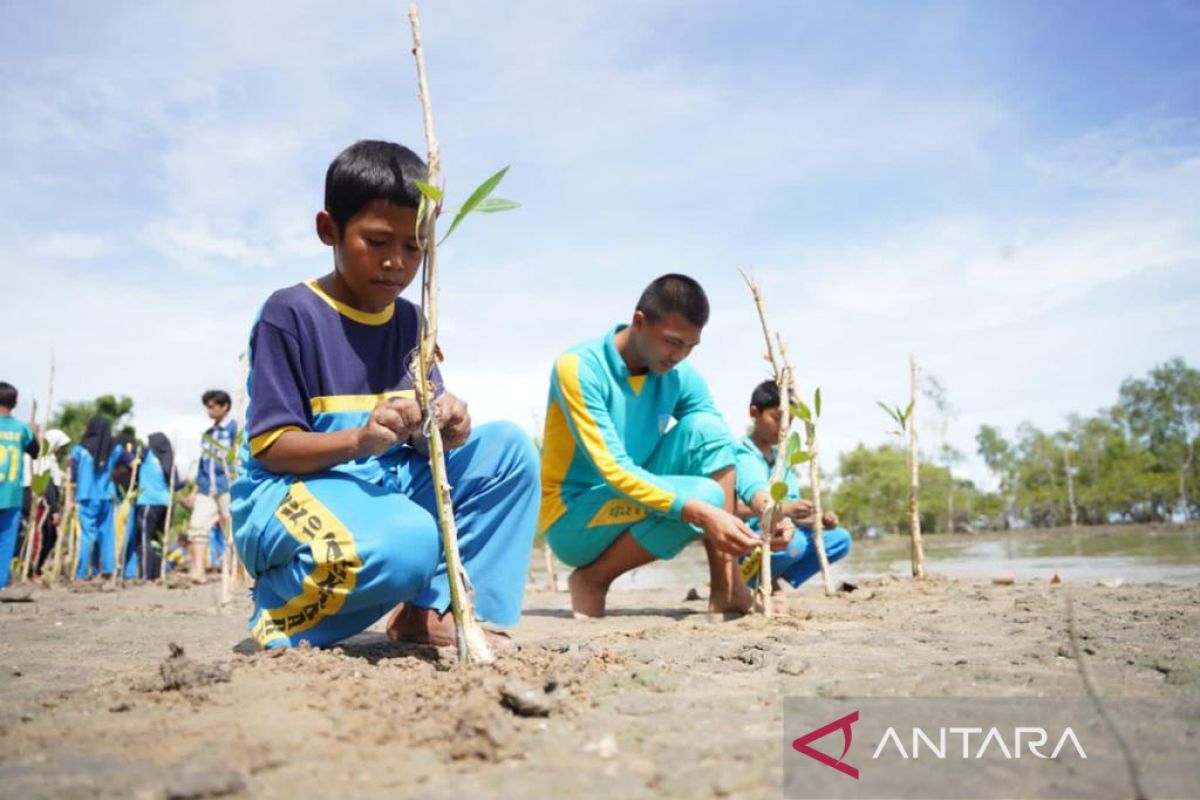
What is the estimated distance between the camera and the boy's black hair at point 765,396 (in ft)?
16.3

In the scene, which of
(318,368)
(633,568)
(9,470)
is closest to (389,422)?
(318,368)

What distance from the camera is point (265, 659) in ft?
6.22

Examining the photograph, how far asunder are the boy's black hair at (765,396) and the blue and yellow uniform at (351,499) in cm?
Answer: 275

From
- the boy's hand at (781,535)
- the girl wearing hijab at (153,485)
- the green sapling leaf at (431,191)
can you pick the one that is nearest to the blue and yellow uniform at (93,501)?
the girl wearing hijab at (153,485)

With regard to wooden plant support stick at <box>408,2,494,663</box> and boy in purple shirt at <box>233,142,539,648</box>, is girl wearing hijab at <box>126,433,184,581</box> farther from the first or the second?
wooden plant support stick at <box>408,2,494,663</box>

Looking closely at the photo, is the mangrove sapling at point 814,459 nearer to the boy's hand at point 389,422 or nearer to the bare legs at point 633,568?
the bare legs at point 633,568

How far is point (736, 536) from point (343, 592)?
157cm

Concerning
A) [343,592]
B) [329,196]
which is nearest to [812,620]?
[343,592]

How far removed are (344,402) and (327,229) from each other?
1.61 ft

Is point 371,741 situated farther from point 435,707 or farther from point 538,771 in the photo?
point 538,771

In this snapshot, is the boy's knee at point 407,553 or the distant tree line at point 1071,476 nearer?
the boy's knee at point 407,553

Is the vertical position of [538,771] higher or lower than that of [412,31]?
lower

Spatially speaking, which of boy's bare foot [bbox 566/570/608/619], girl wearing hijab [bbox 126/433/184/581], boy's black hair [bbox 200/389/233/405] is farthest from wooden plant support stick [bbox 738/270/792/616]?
girl wearing hijab [bbox 126/433/184/581]

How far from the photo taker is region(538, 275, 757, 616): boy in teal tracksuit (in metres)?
3.44
